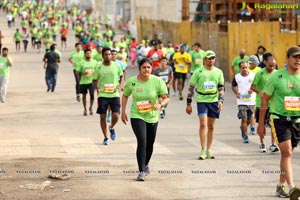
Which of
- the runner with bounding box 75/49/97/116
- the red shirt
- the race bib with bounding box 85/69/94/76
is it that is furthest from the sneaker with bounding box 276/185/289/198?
the red shirt

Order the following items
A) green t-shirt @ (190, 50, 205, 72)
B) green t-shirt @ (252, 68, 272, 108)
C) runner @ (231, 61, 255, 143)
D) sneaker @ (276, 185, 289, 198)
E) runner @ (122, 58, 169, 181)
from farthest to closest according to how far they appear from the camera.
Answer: green t-shirt @ (190, 50, 205, 72) < runner @ (231, 61, 255, 143) < green t-shirt @ (252, 68, 272, 108) < runner @ (122, 58, 169, 181) < sneaker @ (276, 185, 289, 198)

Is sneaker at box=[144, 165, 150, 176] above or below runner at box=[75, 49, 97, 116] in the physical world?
below

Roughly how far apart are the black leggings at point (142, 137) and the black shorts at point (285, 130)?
7.32 ft

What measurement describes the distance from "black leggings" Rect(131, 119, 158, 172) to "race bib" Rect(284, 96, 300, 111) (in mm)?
2415

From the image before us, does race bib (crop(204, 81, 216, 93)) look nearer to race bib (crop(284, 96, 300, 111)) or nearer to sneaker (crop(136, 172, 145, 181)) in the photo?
sneaker (crop(136, 172, 145, 181))

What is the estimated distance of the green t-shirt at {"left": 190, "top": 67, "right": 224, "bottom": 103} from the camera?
1559cm

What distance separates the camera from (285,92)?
11.5m

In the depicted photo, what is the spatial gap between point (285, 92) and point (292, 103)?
0.15 metres

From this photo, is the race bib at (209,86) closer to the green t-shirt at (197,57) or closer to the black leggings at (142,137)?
the black leggings at (142,137)

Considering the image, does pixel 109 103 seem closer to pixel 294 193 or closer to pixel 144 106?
pixel 144 106

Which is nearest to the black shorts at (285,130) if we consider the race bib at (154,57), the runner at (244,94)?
the runner at (244,94)

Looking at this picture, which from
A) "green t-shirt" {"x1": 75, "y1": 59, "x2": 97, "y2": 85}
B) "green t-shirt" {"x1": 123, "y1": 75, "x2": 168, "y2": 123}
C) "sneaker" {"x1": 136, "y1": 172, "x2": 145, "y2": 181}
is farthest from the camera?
"green t-shirt" {"x1": 75, "y1": 59, "x2": 97, "y2": 85}

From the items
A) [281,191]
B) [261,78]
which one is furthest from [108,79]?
[281,191]

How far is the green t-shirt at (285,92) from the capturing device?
11445 millimetres
